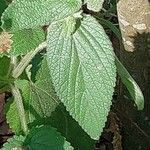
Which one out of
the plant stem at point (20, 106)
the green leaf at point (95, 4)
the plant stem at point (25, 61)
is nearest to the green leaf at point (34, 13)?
the green leaf at point (95, 4)

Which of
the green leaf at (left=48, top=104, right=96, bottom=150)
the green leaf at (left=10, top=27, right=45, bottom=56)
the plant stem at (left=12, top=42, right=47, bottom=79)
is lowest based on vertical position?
the green leaf at (left=48, top=104, right=96, bottom=150)

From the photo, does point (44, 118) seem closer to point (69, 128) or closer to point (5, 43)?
point (69, 128)

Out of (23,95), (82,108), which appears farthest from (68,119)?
(82,108)

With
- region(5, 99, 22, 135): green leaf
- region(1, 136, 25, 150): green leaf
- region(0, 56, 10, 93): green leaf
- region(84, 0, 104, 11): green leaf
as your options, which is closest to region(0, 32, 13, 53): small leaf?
region(0, 56, 10, 93): green leaf

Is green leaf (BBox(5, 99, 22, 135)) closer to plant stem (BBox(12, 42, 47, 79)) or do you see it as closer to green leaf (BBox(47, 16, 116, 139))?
plant stem (BBox(12, 42, 47, 79))

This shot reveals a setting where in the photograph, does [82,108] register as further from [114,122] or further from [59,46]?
[114,122]

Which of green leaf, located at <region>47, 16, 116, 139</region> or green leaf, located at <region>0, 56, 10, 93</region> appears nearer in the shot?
green leaf, located at <region>47, 16, 116, 139</region>
